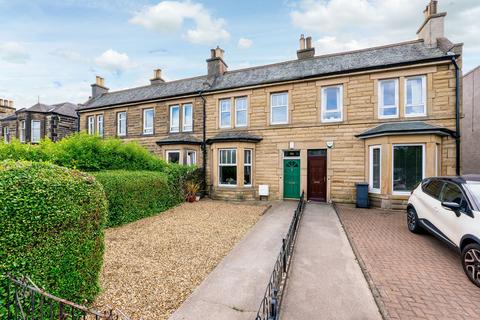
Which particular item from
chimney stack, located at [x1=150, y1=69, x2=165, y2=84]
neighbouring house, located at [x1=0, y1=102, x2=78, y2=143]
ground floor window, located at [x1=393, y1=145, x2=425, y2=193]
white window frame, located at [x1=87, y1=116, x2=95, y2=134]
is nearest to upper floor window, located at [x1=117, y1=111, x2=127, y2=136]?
white window frame, located at [x1=87, y1=116, x2=95, y2=134]

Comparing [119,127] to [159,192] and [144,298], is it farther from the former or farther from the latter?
[144,298]

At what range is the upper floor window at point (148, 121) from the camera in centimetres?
1661

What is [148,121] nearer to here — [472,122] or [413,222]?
[413,222]

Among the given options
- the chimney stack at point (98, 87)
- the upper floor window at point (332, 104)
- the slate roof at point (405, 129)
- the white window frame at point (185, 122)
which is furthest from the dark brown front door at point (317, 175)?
the chimney stack at point (98, 87)

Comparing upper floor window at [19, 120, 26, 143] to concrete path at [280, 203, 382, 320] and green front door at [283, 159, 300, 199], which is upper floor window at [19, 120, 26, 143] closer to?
green front door at [283, 159, 300, 199]

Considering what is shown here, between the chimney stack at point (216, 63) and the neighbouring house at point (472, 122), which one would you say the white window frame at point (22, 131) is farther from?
the neighbouring house at point (472, 122)

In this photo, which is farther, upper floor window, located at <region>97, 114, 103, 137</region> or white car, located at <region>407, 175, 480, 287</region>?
upper floor window, located at <region>97, 114, 103, 137</region>

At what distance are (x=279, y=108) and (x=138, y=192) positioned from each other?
8.69 metres

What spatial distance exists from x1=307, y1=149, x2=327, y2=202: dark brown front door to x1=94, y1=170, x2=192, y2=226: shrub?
7.05 metres

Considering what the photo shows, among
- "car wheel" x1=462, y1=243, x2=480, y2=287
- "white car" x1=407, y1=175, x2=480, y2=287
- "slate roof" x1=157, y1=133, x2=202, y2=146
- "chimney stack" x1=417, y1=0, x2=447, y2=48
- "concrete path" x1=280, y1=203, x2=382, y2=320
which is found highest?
"chimney stack" x1=417, y1=0, x2=447, y2=48

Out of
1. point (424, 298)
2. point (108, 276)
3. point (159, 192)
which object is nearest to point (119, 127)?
point (159, 192)

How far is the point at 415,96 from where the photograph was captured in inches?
413

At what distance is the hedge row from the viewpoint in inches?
281

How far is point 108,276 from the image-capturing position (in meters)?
4.46
